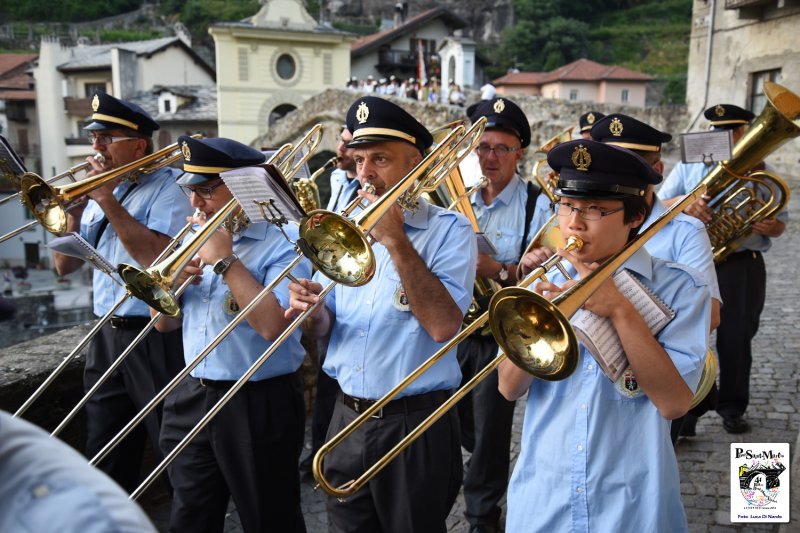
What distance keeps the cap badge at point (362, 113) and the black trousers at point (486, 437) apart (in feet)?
5.23

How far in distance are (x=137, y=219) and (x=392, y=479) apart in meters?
2.30

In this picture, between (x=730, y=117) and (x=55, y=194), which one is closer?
(x=55, y=194)

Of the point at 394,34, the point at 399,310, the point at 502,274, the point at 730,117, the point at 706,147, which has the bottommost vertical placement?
the point at 502,274

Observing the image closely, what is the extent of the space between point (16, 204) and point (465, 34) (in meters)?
42.1

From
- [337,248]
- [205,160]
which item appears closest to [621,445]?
[337,248]

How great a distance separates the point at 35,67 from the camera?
143ft

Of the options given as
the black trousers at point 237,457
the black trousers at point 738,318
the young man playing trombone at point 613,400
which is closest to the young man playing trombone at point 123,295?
the black trousers at point 237,457

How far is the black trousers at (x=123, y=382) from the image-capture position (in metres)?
3.98

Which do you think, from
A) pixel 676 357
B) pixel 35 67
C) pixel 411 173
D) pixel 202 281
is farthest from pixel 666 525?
pixel 35 67

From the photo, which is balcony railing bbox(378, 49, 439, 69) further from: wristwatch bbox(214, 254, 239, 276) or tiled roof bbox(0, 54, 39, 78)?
Answer: wristwatch bbox(214, 254, 239, 276)

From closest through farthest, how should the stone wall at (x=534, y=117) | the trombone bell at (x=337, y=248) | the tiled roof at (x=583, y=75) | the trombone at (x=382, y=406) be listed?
1. the trombone at (x=382, y=406)
2. the trombone bell at (x=337, y=248)
3. the stone wall at (x=534, y=117)
4. the tiled roof at (x=583, y=75)

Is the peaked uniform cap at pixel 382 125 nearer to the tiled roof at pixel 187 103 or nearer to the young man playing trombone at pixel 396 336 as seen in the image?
the young man playing trombone at pixel 396 336

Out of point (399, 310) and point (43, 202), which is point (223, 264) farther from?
point (43, 202)

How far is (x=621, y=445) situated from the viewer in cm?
229
